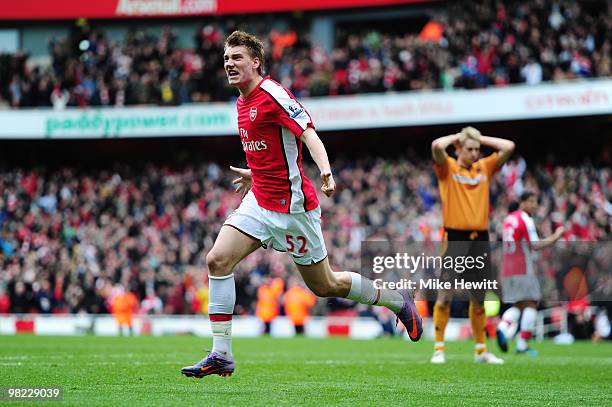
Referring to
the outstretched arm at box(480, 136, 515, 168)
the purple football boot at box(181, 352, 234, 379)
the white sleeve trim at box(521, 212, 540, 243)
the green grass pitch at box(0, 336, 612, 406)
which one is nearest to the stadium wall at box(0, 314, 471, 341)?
the white sleeve trim at box(521, 212, 540, 243)

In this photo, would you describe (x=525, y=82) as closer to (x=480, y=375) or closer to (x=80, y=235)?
(x=80, y=235)

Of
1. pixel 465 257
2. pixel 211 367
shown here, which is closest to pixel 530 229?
pixel 465 257

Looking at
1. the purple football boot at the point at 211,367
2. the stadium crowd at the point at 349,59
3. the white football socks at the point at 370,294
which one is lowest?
the purple football boot at the point at 211,367

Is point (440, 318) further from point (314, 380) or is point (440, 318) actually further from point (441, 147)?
point (314, 380)

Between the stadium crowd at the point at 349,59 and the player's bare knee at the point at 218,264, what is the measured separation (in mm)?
18830

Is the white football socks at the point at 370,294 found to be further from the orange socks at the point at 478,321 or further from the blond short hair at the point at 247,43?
the orange socks at the point at 478,321

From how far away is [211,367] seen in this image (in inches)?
271

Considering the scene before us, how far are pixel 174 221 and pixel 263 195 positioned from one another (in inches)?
823

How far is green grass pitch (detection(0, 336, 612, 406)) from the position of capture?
6.61m

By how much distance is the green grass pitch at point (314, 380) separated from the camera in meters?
6.61

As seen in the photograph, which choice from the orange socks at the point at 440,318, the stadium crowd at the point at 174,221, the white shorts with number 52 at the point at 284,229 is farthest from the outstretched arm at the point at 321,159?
the stadium crowd at the point at 174,221

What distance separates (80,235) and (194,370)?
22032 mm

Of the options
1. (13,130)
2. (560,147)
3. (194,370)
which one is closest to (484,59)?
(560,147)

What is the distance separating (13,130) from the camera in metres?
29.9
